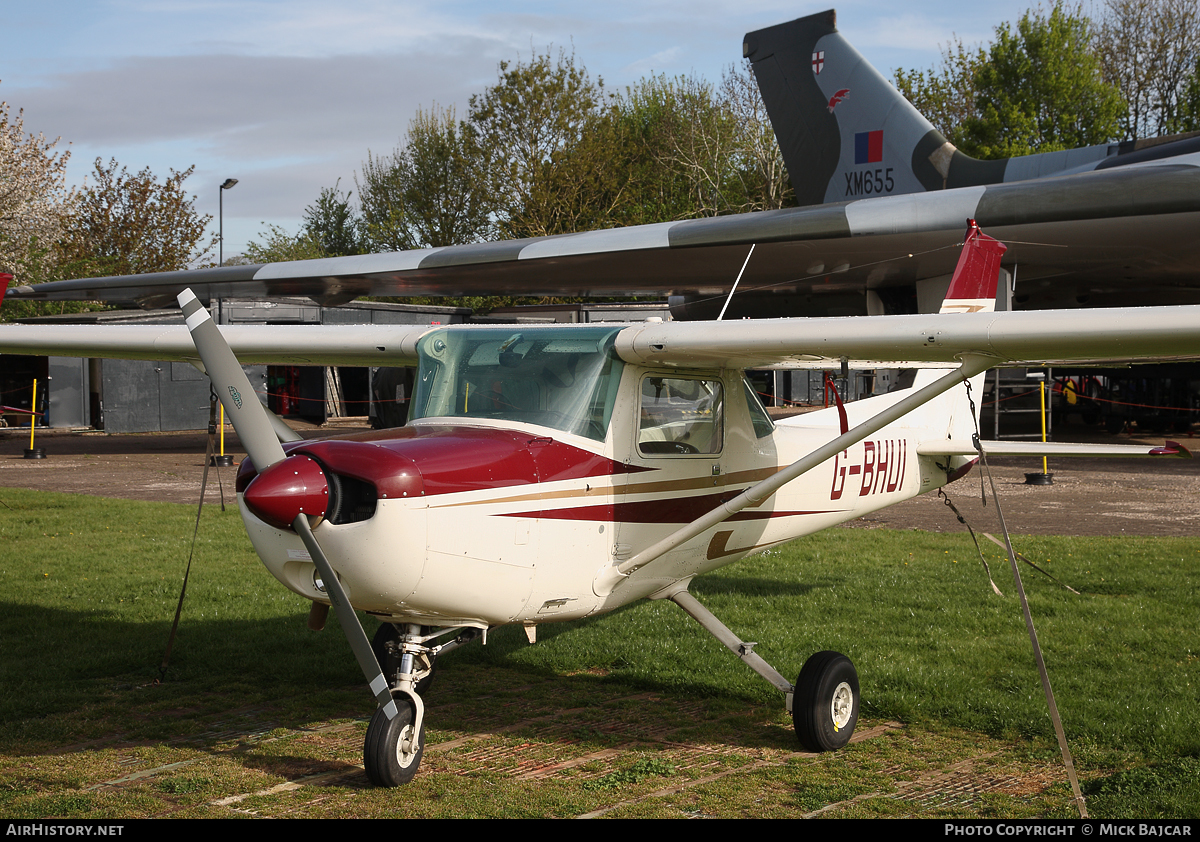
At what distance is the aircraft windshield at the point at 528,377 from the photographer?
15.9 feet

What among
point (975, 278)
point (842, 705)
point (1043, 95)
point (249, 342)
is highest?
point (1043, 95)

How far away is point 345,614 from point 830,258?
456 inches

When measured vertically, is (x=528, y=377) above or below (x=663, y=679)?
above

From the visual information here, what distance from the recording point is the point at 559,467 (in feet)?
15.1

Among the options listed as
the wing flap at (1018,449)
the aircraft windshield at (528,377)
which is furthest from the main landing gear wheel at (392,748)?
the wing flap at (1018,449)

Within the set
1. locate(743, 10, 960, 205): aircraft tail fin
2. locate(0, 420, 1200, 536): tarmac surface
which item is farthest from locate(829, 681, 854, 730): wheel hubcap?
locate(743, 10, 960, 205): aircraft tail fin

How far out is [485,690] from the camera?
241 inches

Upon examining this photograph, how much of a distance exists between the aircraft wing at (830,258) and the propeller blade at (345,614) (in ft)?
26.2

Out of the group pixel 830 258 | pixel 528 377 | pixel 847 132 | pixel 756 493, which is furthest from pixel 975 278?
pixel 847 132

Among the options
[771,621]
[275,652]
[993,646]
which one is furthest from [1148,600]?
[275,652]

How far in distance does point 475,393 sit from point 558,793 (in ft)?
6.62

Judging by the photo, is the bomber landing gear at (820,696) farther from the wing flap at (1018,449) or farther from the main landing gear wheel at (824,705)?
the wing flap at (1018,449)

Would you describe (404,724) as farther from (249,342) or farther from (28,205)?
(28,205)

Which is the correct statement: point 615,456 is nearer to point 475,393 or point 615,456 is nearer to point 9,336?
point 475,393
